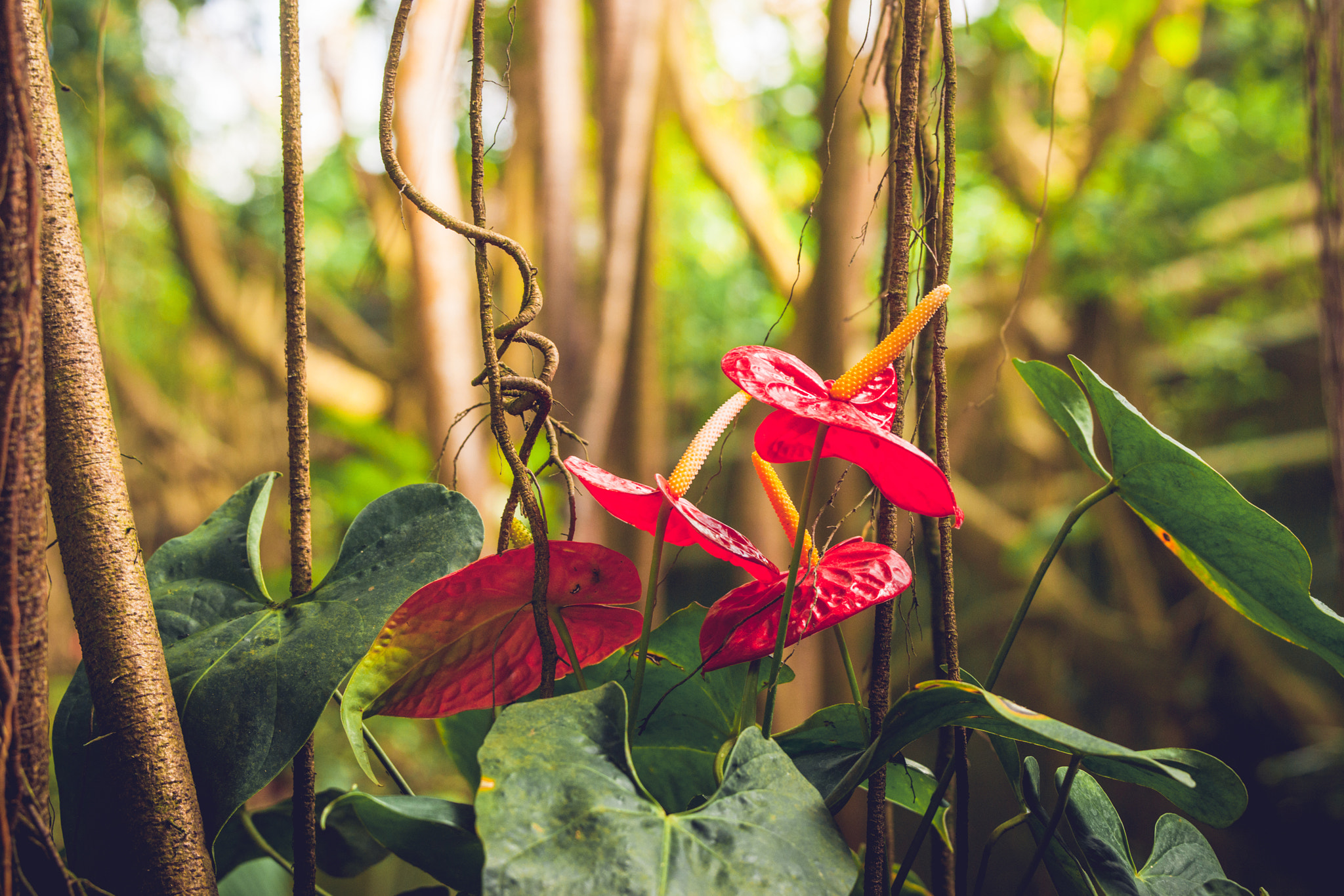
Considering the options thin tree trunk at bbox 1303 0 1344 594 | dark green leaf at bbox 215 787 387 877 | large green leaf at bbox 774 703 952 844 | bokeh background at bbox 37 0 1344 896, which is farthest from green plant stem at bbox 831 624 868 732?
bokeh background at bbox 37 0 1344 896

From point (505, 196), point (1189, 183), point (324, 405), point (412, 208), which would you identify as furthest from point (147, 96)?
point (1189, 183)

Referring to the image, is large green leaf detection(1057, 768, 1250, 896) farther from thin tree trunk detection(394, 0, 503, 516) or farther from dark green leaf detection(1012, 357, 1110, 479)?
thin tree trunk detection(394, 0, 503, 516)

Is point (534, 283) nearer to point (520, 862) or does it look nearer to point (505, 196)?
point (520, 862)

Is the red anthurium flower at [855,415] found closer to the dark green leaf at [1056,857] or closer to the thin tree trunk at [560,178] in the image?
the dark green leaf at [1056,857]

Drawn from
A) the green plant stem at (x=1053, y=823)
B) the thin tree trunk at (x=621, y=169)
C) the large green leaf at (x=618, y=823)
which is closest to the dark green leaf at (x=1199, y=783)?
the green plant stem at (x=1053, y=823)

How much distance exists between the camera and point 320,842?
1.16 feet

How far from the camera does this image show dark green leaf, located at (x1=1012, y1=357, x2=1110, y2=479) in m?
0.30

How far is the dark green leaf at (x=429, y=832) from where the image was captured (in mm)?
227

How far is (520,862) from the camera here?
0.19 meters

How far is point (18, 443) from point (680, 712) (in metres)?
0.25

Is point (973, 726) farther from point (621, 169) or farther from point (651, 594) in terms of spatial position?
point (621, 169)

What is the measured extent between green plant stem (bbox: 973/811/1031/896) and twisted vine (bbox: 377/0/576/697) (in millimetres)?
178

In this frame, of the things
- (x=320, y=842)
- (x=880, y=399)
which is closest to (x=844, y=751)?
(x=880, y=399)

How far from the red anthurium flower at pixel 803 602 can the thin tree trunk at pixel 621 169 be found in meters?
1.07
